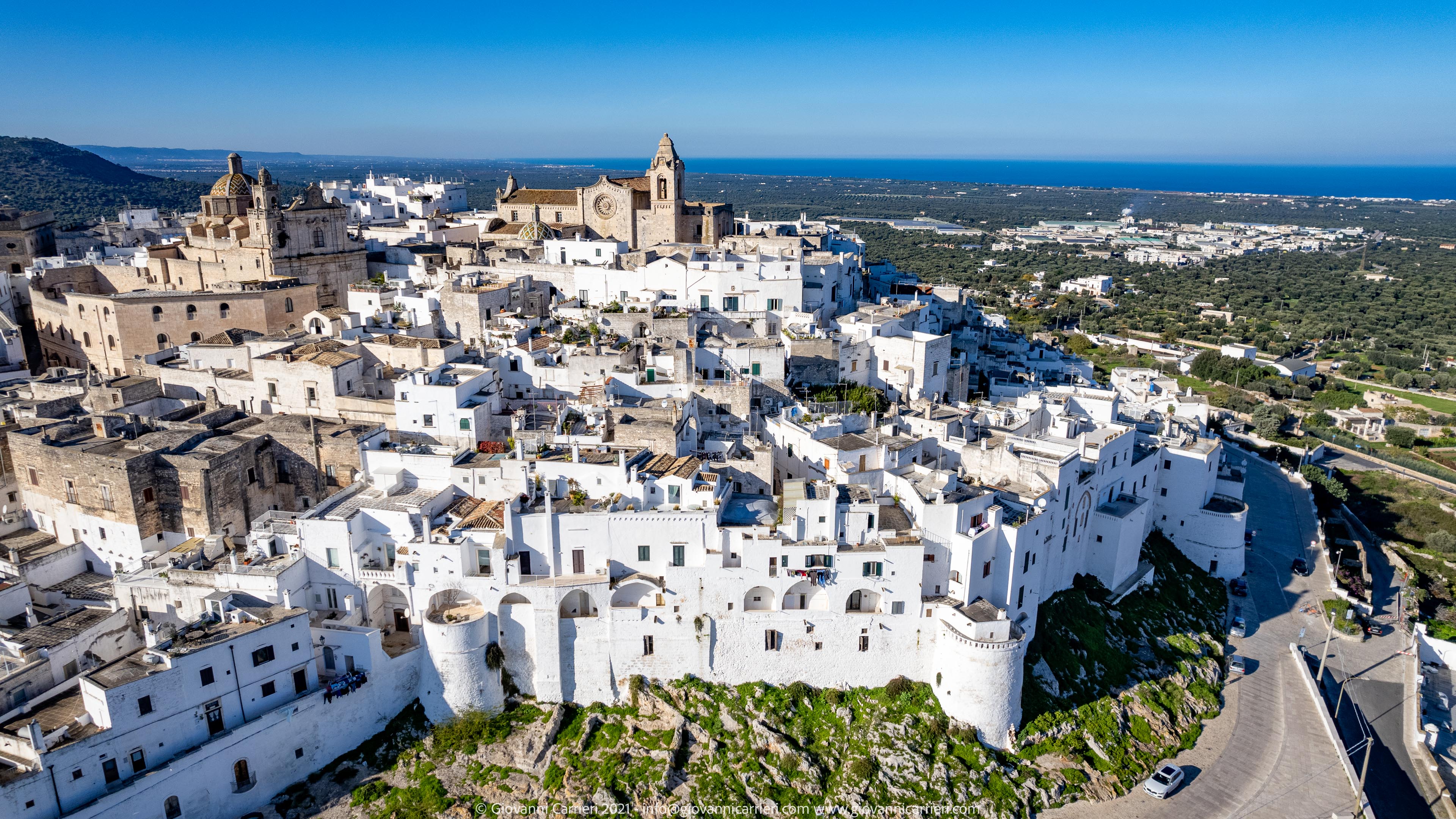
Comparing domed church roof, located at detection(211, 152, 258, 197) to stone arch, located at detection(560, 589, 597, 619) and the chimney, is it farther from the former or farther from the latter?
the chimney

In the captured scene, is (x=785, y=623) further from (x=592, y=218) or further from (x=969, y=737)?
(x=592, y=218)

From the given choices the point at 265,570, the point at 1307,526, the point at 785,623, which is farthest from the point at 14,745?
the point at 1307,526

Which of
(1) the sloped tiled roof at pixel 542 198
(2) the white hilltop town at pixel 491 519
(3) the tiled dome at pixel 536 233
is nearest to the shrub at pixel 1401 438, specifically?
(2) the white hilltop town at pixel 491 519

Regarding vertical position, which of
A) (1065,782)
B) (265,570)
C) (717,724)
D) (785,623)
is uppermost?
(265,570)

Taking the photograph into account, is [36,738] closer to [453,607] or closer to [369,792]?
[369,792]

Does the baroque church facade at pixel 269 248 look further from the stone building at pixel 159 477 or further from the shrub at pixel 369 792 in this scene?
the shrub at pixel 369 792

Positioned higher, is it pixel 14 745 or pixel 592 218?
pixel 592 218
